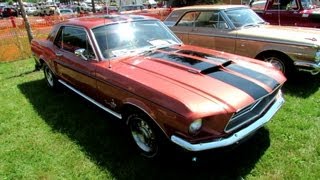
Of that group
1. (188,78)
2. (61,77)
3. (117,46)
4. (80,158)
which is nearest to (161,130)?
(188,78)

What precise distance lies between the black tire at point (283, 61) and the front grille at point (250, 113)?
2.70 metres

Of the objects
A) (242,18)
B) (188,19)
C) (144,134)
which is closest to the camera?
(144,134)

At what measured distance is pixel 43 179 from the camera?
3861 mm

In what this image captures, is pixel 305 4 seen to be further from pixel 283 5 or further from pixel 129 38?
pixel 129 38

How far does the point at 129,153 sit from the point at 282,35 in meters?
4.10

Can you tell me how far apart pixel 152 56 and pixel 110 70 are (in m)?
0.65

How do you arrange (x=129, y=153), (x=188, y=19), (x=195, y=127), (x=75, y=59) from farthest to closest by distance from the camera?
(x=188, y=19), (x=75, y=59), (x=129, y=153), (x=195, y=127)

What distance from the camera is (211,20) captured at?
24.8 ft

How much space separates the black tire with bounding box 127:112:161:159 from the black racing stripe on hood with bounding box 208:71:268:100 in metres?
0.94

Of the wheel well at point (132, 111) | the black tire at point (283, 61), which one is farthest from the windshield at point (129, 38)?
the black tire at point (283, 61)

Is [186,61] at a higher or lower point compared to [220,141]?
higher

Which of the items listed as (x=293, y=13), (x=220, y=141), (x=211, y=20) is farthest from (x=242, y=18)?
(x=220, y=141)

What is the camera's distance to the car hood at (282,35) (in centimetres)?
618

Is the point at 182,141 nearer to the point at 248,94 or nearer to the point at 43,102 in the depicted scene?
the point at 248,94
